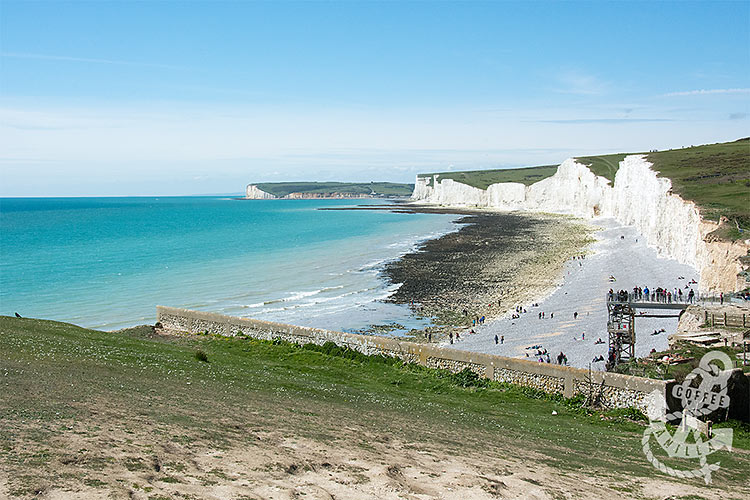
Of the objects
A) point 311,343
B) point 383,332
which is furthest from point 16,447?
point 383,332

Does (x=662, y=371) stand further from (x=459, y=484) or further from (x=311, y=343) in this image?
(x=311, y=343)

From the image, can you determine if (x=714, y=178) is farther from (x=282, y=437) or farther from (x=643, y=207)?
(x=282, y=437)

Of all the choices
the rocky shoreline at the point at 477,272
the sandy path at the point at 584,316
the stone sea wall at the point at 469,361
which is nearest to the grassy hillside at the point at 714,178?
the sandy path at the point at 584,316

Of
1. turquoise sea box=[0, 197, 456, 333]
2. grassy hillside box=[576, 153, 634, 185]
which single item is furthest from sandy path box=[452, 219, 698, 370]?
grassy hillside box=[576, 153, 634, 185]

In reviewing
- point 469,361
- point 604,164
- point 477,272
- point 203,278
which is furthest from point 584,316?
point 604,164

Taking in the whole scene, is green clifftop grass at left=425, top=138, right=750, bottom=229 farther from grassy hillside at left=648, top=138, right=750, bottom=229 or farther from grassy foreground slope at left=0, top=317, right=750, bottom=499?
grassy foreground slope at left=0, top=317, right=750, bottom=499
